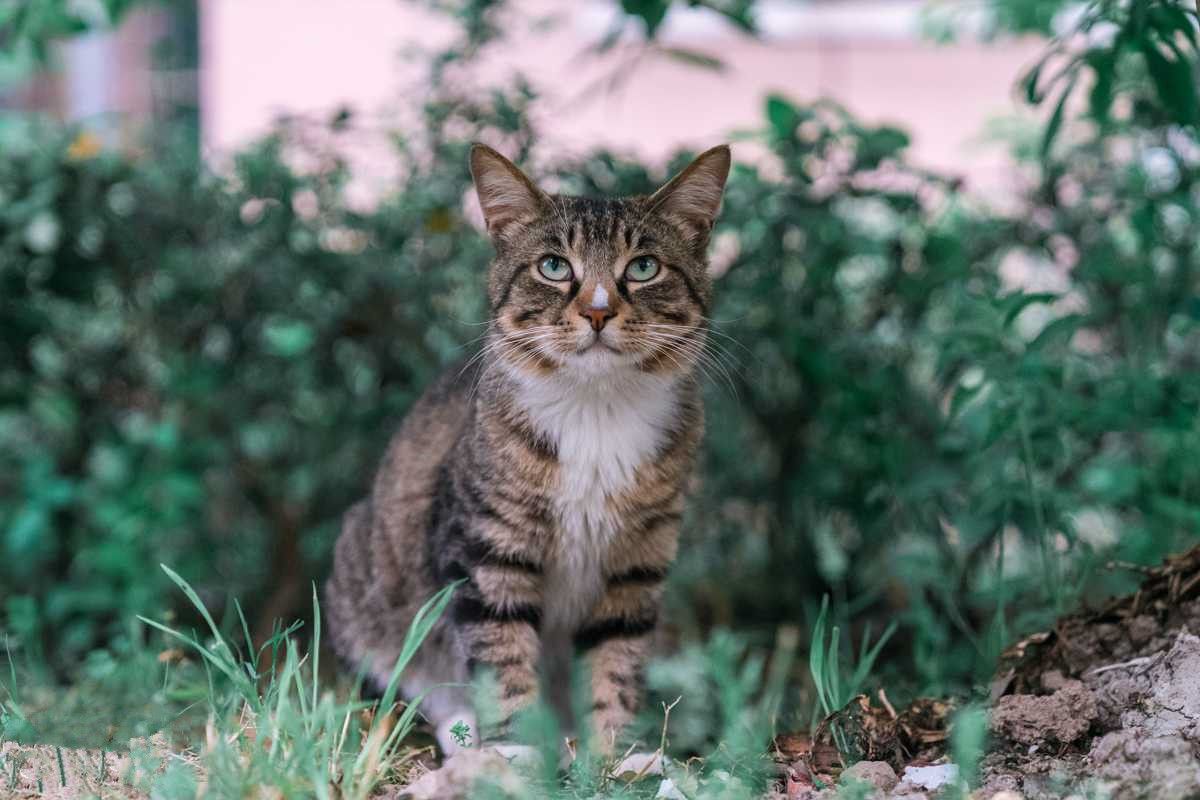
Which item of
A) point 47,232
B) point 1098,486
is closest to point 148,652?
point 47,232

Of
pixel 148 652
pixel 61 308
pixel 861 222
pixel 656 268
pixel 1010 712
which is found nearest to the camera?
pixel 1010 712

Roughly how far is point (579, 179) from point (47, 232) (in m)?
1.82

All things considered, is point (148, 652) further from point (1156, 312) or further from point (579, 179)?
point (1156, 312)

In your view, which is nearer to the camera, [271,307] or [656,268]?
[656,268]

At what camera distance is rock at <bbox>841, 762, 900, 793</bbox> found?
7.05 feet

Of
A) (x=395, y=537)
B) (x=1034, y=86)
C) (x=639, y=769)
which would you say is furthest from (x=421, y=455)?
(x=1034, y=86)

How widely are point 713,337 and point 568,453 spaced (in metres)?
1.09

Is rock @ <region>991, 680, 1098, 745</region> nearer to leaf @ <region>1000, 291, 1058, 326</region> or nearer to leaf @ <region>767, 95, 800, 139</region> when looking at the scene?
leaf @ <region>1000, 291, 1058, 326</region>

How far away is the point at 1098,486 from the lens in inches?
143

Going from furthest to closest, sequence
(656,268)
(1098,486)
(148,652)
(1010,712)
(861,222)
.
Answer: (861,222) → (1098,486) → (148,652) → (656,268) → (1010,712)

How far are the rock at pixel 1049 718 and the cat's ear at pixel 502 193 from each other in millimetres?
1515

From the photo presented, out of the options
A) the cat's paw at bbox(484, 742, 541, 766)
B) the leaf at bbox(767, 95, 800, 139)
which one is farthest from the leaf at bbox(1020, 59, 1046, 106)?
the cat's paw at bbox(484, 742, 541, 766)

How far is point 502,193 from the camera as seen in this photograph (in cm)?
284

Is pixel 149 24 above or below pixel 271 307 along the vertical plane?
above
